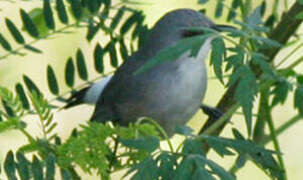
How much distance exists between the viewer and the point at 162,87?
2.56 m

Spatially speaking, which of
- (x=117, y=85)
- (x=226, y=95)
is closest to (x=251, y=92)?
(x=226, y=95)

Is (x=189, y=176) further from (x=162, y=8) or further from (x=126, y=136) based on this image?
(x=162, y=8)

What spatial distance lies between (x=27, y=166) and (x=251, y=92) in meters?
0.43

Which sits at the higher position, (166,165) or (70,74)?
(166,165)

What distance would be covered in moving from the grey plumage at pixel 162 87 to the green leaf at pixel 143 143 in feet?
4.05

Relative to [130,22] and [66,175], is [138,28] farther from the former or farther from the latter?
[66,175]

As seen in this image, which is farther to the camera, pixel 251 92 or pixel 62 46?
pixel 62 46

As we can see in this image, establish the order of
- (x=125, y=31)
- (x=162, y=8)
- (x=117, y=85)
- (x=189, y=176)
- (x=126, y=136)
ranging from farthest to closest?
(x=162, y=8) < (x=117, y=85) < (x=125, y=31) < (x=126, y=136) < (x=189, y=176)

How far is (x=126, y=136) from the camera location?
1.23m

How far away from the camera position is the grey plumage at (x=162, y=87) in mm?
2500

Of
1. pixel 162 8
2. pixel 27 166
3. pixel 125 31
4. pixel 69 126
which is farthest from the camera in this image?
pixel 69 126

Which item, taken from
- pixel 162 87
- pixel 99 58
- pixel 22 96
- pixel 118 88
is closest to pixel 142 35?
pixel 99 58

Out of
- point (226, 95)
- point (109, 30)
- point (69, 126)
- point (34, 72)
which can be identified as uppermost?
point (109, 30)

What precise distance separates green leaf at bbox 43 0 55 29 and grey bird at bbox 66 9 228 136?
538mm
